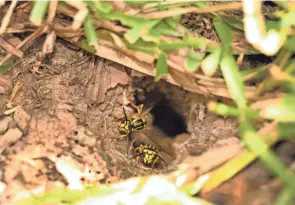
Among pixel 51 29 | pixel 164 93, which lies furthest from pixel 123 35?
pixel 164 93

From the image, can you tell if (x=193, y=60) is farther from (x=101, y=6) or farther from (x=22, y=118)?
(x=22, y=118)

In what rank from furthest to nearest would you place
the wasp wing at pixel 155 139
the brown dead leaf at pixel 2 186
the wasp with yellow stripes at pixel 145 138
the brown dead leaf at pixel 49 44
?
1. the wasp wing at pixel 155 139
2. the wasp with yellow stripes at pixel 145 138
3. the brown dead leaf at pixel 49 44
4. the brown dead leaf at pixel 2 186

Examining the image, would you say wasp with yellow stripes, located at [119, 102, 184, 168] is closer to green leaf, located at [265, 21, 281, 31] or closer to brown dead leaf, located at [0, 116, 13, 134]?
brown dead leaf, located at [0, 116, 13, 134]

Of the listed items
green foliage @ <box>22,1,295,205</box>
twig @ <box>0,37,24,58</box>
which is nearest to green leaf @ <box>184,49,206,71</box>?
green foliage @ <box>22,1,295,205</box>

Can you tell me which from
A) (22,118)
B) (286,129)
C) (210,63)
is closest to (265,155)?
(286,129)

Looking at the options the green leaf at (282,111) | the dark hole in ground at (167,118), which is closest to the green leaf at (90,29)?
the green leaf at (282,111)

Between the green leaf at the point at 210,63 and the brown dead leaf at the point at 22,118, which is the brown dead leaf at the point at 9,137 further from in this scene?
the green leaf at the point at 210,63

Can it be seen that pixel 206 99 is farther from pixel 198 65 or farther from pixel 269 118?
pixel 269 118
